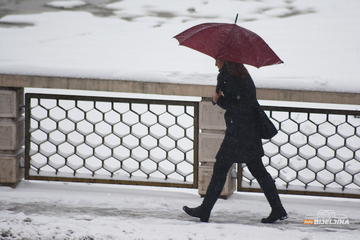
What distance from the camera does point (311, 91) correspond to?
3584 mm

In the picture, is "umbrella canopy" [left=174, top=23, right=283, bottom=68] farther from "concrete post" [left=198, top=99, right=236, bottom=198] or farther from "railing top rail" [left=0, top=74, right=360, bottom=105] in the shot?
"concrete post" [left=198, top=99, right=236, bottom=198]

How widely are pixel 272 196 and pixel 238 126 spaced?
A: 741mm

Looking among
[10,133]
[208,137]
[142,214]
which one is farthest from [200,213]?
[10,133]

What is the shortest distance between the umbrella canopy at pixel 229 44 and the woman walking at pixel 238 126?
0.21 meters

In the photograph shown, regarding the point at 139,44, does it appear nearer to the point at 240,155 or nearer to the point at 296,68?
the point at 296,68

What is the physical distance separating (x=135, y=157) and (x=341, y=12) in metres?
8.44

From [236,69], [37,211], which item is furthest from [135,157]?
[236,69]

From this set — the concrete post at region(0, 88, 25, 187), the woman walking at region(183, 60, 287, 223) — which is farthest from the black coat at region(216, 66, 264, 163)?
the concrete post at region(0, 88, 25, 187)

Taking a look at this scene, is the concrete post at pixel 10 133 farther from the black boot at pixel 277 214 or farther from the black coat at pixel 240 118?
the black boot at pixel 277 214

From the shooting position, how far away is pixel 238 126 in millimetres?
3000

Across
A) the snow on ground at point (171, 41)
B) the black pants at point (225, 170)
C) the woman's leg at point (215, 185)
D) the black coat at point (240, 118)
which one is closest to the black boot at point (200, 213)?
the woman's leg at point (215, 185)

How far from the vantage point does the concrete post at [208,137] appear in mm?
3705

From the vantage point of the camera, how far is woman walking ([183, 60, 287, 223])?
116 inches

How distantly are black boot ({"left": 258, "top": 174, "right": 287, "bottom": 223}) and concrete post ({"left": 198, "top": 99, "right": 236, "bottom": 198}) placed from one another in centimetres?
72
